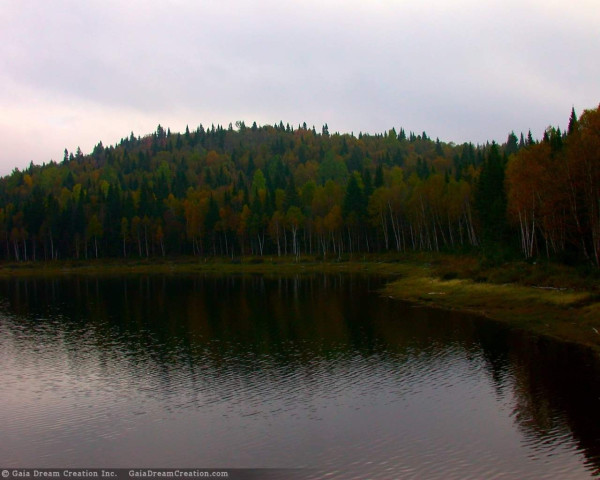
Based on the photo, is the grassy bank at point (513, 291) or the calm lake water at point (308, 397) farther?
the grassy bank at point (513, 291)

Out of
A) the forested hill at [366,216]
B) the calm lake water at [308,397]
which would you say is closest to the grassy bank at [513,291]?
the calm lake water at [308,397]

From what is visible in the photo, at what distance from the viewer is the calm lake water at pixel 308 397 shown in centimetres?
2022

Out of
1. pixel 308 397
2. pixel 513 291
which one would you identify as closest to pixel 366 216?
pixel 513 291

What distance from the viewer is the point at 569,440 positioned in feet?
68.7

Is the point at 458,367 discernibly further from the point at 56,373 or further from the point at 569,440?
the point at 56,373

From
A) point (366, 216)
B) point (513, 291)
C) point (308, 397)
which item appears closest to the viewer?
point (308, 397)

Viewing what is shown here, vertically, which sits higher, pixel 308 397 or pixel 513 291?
pixel 513 291

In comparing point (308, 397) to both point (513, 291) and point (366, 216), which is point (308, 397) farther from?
point (366, 216)

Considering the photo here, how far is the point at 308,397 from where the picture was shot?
2739 centimetres

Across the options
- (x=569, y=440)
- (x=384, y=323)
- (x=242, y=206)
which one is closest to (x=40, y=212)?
(x=242, y=206)

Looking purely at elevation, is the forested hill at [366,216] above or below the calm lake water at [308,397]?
above

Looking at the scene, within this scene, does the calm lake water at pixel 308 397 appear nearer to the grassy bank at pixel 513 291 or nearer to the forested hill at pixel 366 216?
the grassy bank at pixel 513 291

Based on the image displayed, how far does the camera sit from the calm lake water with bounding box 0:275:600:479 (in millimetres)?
20219

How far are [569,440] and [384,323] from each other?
26767mm
